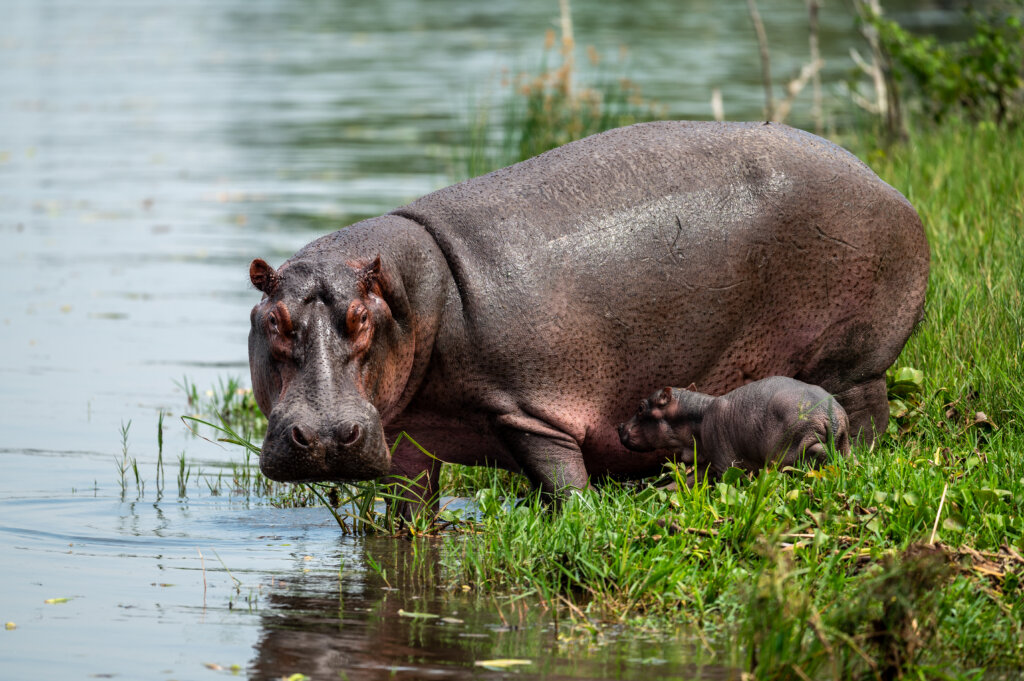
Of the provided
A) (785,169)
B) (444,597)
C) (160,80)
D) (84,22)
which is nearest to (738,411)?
(785,169)

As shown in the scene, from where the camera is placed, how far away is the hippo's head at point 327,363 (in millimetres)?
4645

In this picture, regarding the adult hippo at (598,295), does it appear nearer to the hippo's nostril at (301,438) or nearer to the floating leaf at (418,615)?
the hippo's nostril at (301,438)

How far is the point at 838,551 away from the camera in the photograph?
16.0 feet

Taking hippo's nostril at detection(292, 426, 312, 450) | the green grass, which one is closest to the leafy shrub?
the green grass

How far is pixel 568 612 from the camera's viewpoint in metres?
4.78

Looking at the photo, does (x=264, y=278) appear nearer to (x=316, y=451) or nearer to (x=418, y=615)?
(x=316, y=451)

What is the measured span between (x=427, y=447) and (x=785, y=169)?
1.73 m

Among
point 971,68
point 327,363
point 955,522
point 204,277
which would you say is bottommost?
point 204,277

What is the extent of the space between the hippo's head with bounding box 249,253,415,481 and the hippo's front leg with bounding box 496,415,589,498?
436mm

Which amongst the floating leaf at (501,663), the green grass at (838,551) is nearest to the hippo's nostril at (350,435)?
the green grass at (838,551)

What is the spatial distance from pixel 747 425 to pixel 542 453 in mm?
767

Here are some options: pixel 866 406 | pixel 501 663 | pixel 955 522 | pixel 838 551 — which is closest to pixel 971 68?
pixel 866 406

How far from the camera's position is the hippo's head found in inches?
183

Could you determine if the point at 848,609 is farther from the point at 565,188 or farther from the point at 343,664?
the point at 565,188
